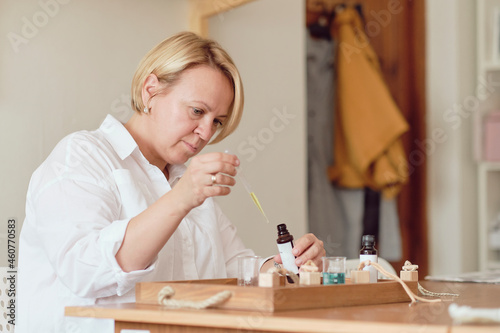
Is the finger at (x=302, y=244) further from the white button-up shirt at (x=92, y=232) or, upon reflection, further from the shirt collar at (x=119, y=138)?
the shirt collar at (x=119, y=138)

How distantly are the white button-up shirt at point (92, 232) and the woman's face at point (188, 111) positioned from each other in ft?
0.22

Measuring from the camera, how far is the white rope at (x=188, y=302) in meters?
1.00

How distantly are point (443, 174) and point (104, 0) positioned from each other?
204 centimetres

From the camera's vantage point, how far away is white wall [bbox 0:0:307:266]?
6.07 feet

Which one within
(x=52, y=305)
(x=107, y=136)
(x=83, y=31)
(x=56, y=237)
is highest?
(x=83, y=31)

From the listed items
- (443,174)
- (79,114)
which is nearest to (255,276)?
(79,114)

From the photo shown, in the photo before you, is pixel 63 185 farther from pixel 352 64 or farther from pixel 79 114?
pixel 352 64

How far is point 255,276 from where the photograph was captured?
44.1 inches

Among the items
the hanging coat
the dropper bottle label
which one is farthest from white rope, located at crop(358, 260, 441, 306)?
the hanging coat

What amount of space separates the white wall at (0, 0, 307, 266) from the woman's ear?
0.47m

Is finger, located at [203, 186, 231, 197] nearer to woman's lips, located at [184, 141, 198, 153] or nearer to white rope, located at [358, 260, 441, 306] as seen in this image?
white rope, located at [358, 260, 441, 306]

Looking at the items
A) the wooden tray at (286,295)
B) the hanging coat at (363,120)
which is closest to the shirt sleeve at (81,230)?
the wooden tray at (286,295)

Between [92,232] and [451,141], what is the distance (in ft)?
8.21

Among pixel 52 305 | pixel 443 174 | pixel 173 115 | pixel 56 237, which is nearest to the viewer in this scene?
pixel 56 237
